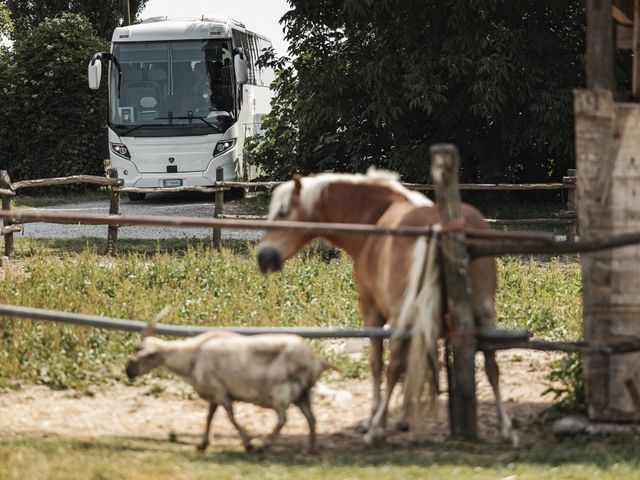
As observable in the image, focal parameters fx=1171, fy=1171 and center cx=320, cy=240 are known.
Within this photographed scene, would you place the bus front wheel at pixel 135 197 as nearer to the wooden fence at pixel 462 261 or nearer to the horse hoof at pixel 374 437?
the wooden fence at pixel 462 261

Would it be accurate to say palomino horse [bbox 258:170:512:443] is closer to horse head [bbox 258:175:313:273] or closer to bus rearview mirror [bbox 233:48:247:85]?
horse head [bbox 258:175:313:273]

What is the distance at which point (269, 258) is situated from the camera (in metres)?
6.62

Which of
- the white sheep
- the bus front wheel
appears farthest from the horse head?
the bus front wheel

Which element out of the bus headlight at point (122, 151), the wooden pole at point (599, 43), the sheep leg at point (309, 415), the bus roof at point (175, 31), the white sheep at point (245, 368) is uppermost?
the bus roof at point (175, 31)

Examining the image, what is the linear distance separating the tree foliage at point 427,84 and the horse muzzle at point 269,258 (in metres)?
13.3

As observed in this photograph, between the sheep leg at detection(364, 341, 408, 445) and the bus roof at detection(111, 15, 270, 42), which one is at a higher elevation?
the bus roof at detection(111, 15, 270, 42)

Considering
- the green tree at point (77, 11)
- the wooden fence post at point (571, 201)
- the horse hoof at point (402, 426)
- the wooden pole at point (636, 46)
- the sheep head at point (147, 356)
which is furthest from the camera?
the green tree at point (77, 11)

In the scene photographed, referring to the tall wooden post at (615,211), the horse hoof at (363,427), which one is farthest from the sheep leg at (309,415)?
the tall wooden post at (615,211)

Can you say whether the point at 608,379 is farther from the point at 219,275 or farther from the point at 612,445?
the point at 219,275

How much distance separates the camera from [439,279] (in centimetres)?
634

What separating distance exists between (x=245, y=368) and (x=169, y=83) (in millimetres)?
17741

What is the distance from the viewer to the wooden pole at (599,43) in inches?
263

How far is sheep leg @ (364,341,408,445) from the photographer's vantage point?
252 inches

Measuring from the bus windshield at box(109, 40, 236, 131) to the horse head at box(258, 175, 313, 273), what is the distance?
16.7m
